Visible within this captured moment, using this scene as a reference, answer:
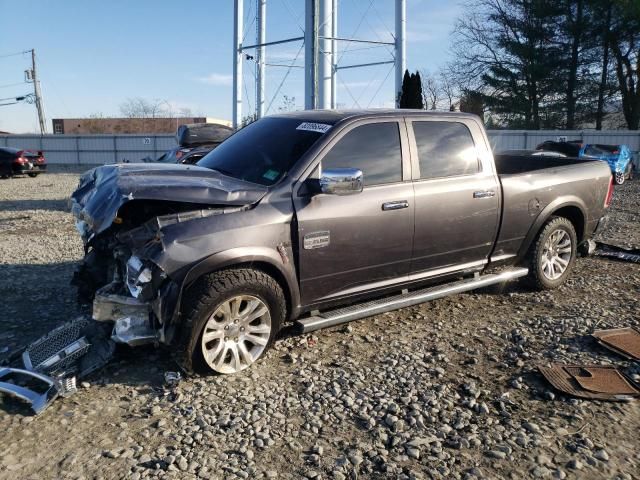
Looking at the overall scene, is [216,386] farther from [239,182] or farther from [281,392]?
[239,182]

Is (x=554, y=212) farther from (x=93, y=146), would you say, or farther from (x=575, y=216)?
(x=93, y=146)

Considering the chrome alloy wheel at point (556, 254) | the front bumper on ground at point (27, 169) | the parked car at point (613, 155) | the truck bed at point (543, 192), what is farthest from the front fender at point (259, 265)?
the front bumper on ground at point (27, 169)

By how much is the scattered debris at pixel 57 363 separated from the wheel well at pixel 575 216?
4802 millimetres

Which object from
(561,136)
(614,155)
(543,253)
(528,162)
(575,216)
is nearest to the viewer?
(543,253)

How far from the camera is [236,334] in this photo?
4035 mm

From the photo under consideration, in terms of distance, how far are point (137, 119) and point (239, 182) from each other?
180 ft

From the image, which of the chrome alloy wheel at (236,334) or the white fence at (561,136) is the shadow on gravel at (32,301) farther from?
the white fence at (561,136)

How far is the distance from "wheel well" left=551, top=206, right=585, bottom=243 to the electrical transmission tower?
10.4m

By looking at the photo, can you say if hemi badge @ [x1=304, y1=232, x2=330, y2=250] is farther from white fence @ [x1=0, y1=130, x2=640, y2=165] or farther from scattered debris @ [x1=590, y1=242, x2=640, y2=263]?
white fence @ [x1=0, y1=130, x2=640, y2=165]

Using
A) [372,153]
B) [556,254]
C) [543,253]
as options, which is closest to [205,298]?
[372,153]

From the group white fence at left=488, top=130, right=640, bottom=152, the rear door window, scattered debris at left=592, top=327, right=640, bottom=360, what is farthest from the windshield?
white fence at left=488, top=130, right=640, bottom=152

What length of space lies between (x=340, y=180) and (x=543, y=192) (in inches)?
109

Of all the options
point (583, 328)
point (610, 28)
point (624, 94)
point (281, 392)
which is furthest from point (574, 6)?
point (281, 392)

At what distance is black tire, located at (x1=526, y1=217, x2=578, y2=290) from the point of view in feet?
19.2
